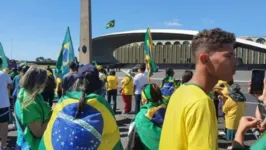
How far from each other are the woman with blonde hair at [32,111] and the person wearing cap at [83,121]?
53 centimetres

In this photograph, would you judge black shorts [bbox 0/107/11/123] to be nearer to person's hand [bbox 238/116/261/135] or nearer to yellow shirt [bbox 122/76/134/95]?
person's hand [bbox 238/116/261/135]

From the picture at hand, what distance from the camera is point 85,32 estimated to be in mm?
31469

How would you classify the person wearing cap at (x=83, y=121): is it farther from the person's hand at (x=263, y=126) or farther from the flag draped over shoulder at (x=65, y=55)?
the flag draped over shoulder at (x=65, y=55)

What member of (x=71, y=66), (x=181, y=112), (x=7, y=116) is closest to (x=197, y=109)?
(x=181, y=112)

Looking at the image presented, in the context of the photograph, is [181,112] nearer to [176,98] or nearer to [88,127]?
[176,98]

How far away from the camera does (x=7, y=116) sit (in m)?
6.31

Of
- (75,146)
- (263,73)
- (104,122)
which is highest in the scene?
(263,73)

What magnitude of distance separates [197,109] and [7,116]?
5.53 m

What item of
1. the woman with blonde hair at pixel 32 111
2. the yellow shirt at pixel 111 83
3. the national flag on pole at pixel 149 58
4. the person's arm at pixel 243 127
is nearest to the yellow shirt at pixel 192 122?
the person's arm at pixel 243 127

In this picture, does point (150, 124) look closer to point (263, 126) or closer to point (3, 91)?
point (263, 126)

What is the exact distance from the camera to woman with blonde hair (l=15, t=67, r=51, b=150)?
3.11 meters

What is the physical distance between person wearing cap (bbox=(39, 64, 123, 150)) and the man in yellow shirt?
812 mm

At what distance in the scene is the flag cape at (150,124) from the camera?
12.6ft

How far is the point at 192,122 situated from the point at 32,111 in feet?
6.65
